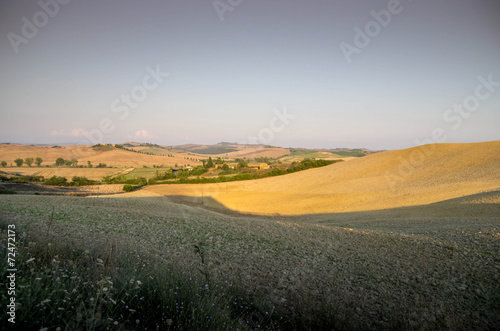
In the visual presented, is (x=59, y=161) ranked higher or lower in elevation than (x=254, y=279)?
higher

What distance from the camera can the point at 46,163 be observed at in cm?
5697

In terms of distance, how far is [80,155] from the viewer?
7100 cm

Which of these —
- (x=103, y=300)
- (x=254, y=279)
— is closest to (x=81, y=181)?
(x=254, y=279)

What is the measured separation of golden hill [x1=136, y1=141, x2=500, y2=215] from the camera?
23344 millimetres

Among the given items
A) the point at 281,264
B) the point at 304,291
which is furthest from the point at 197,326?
the point at 281,264

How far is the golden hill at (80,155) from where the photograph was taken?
54594 millimetres

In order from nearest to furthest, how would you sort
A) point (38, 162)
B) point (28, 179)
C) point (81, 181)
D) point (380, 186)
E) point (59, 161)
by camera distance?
point (380, 186), point (28, 179), point (81, 181), point (38, 162), point (59, 161)

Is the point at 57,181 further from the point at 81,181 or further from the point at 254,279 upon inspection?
the point at 254,279

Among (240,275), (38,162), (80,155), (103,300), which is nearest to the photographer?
(103,300)

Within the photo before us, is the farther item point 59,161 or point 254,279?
point 59,161

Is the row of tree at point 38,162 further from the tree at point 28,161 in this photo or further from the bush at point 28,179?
the bush at point 28,179

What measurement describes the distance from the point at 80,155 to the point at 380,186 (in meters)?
78.1

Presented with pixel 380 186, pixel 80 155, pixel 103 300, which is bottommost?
pixel 380 186

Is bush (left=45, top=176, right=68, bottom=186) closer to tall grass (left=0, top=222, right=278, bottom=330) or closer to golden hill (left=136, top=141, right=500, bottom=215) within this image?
golden hill (left=136, top=141, right=500, bottom=215)
